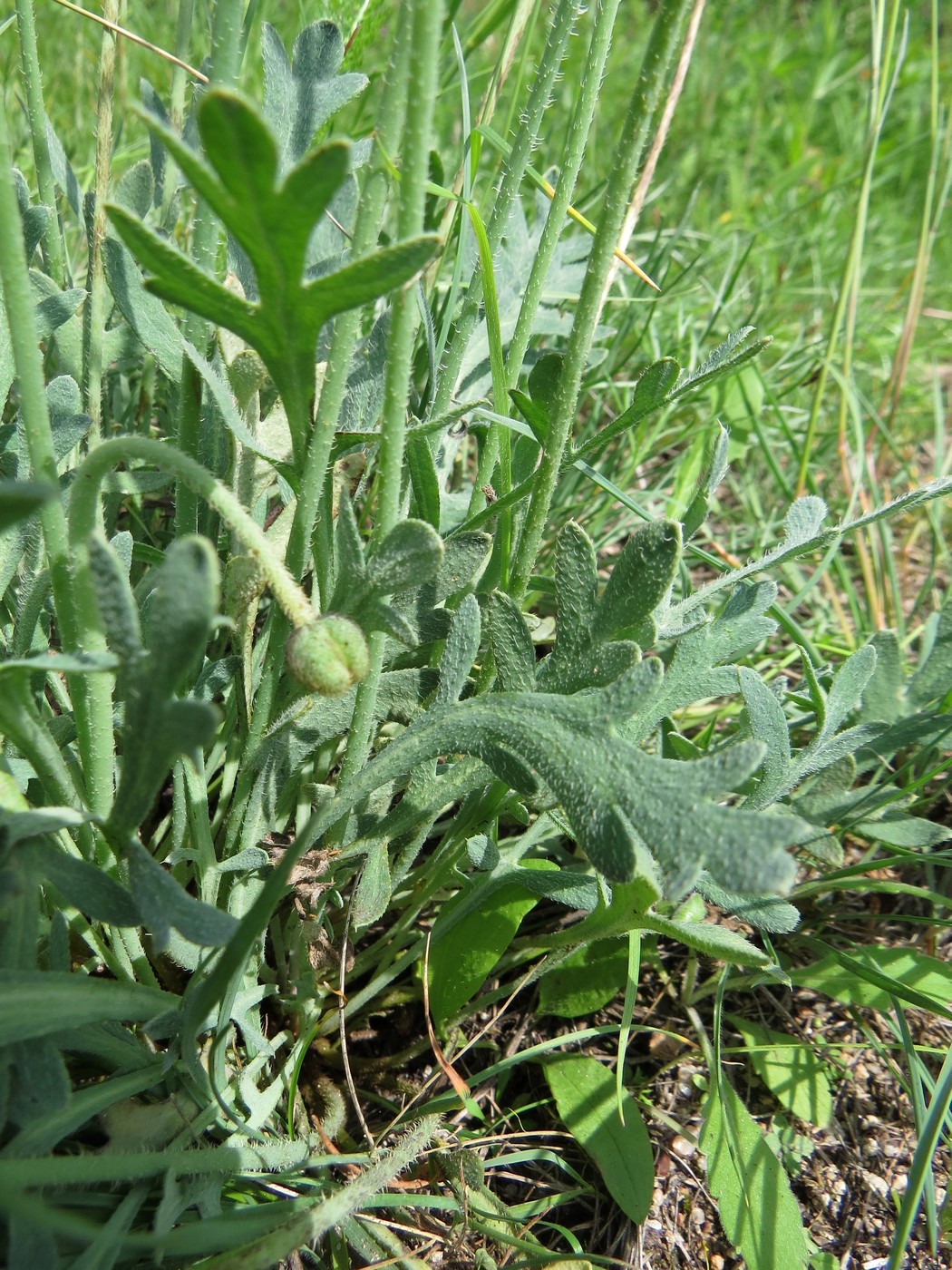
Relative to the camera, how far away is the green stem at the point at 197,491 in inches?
25.2

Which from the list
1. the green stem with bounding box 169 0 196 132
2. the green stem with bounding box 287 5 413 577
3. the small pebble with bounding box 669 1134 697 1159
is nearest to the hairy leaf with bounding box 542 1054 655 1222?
the small pebble with bounding box 669 1134 697 1159

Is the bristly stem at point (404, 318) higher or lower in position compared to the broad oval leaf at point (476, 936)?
higher

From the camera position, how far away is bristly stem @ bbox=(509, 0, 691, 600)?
64 cm

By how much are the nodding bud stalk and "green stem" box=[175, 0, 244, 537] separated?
0.21 metres

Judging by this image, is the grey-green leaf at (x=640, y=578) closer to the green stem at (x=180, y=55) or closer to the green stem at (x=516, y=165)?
the green stem at (x=516, y=165)

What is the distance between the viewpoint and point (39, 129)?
94 cm

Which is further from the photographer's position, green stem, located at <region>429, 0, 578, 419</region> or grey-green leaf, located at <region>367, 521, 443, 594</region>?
green stem, located at <region>429, 0, 578, 419</region>

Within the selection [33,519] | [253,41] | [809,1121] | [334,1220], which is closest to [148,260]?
[33,519]

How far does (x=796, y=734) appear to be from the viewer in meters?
1.24

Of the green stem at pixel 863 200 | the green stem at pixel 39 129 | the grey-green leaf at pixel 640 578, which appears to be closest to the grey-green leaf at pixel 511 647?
the grey-green leaf at pixel 640 578

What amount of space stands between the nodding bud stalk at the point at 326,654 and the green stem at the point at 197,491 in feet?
0.05

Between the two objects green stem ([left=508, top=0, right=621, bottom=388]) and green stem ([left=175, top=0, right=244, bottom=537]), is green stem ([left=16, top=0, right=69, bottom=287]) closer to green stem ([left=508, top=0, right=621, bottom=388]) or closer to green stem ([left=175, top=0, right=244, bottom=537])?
Answer: green stem ([left=175, top=0, right=244, bottom=537])

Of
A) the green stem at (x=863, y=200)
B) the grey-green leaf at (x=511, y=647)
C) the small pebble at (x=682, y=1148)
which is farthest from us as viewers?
the green stem at (x=863, y=200)

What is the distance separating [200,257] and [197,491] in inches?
10.9
